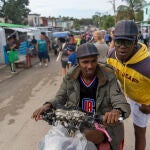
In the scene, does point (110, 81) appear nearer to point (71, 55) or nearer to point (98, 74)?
point (98, 74)

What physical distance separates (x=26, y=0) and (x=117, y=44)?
35.5m

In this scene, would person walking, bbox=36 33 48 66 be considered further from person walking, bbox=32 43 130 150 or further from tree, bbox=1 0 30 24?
tree, bbox=1 0 30 24

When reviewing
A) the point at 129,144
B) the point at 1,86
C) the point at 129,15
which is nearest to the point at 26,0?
the point at 129,15

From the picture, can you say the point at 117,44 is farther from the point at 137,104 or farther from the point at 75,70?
the point at 137,104

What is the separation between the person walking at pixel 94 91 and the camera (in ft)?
8.40

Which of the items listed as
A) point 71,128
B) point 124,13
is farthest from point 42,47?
point 124,13

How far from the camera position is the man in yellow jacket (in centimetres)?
270

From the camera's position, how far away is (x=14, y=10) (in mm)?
35125

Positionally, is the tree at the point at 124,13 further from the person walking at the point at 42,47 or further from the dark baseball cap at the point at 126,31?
the dark baseball cap at the point at 126,31

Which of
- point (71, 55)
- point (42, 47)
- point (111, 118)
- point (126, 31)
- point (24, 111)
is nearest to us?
point (111, 118)

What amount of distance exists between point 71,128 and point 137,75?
887 mm

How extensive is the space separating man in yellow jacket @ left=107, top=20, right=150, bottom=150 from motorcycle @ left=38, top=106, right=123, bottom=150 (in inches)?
26.7

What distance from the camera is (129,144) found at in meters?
4.62

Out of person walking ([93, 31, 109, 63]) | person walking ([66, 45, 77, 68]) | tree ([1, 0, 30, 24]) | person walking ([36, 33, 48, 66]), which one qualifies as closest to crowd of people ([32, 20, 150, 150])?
person walking ([93, 31, 109, 63])
